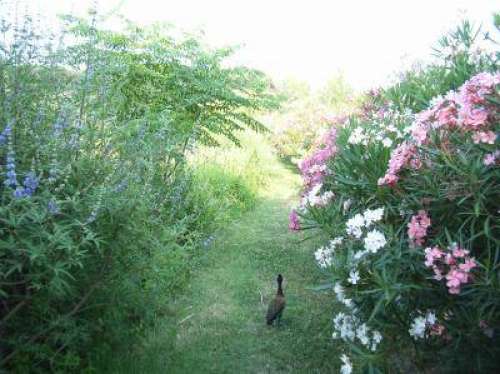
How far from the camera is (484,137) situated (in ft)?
8.64

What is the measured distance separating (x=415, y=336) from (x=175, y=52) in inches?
208

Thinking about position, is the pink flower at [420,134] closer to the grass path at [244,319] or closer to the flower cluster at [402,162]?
the flower cluster at [402,162]

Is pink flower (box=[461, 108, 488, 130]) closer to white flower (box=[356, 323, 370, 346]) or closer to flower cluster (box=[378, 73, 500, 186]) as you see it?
flower cluster (box=[378, 73, 500, 186])

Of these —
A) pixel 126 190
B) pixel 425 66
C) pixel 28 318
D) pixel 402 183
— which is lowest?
pixel 28 318

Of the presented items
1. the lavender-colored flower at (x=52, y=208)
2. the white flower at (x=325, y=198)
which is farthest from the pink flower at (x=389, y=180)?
the lavender-colored flower at (x=52, y=208)

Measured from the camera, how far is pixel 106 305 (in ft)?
11.4

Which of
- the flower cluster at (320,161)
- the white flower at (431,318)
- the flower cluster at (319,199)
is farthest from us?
the flower cluster at (320,161)

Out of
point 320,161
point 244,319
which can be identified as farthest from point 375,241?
point 320,161

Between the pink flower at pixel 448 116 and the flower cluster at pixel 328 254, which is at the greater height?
the pink flower at pixel 448 116

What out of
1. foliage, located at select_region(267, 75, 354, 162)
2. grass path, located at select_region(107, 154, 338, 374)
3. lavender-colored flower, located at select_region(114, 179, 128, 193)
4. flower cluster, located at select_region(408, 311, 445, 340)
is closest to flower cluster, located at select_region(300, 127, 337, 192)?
grass path, located at select_region(107, 154, 338, 374)

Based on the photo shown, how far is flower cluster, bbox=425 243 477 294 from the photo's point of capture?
8.42 feet

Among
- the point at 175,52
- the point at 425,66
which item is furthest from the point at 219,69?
the point at 425,66

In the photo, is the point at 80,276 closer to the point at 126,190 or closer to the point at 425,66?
the point at 126,190

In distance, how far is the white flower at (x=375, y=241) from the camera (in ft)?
9.74
